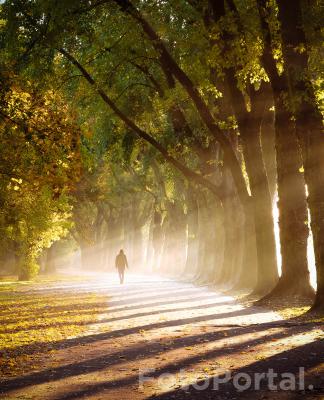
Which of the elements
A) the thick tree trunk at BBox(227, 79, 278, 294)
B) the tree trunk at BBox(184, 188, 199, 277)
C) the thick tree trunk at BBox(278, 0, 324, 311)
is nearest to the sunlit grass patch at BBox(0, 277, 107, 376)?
the thick tree trunk at BBox(227, 79, 278, 294)

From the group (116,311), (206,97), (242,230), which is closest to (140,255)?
(242,230)

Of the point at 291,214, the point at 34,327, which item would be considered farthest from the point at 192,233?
the point at 34,327

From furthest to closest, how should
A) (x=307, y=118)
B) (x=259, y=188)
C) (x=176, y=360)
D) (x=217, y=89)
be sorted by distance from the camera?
(x=217, y=89), (x=259, y=188), (x=307, y=118), (x=176, y=360)

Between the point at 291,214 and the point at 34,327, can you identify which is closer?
the point at 34,327

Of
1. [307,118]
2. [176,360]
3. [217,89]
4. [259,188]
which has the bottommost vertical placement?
[176,360]

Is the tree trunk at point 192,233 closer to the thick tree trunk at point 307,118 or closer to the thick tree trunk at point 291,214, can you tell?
the thick tree trunk at point 291,214

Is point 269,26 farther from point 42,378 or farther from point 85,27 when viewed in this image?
point 42,378

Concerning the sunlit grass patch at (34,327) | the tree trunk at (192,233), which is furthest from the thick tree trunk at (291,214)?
the tree trunk at (192,233)

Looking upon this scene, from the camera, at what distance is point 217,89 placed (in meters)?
21.2

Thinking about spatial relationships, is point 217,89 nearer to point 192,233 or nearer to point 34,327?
point 34,327

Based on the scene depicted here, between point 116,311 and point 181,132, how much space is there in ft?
28.4

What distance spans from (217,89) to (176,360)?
47.4 feet

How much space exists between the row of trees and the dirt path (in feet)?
10.5

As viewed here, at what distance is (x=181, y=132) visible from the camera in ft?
75.2
